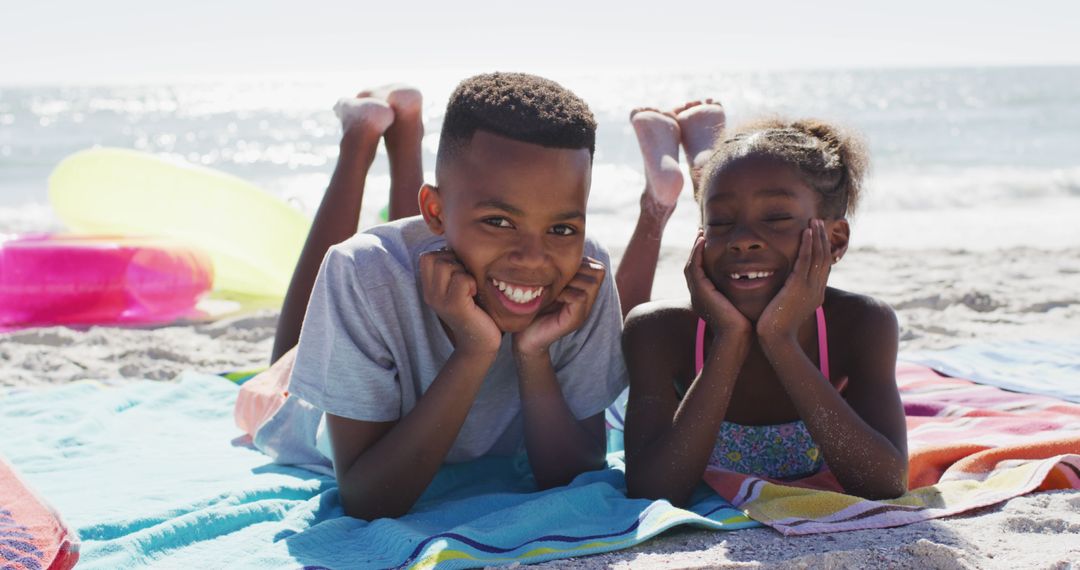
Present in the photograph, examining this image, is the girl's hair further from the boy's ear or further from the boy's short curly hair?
the boy's ear

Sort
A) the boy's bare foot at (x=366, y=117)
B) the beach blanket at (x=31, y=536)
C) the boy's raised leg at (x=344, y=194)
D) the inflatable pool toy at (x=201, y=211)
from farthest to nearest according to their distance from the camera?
the inflatable pool toy at (x=201, y=211), the boy's bare foot at (x=366, y=117), the boy's raised leg at (x=344, y=194), the beach blanket at (x=31, y=536)

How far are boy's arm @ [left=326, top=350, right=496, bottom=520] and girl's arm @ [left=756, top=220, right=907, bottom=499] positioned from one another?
0.65 m

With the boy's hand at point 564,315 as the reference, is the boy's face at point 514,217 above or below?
above

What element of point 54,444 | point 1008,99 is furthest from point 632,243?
point 1008,99

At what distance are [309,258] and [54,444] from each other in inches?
37.6

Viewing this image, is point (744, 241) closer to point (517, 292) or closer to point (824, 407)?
point (824, 407)

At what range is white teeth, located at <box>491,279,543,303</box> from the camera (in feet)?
7.13

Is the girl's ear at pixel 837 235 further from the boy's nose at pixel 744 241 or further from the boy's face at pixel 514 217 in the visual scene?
the boy's face at pixel 514 217

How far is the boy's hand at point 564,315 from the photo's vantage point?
221cm

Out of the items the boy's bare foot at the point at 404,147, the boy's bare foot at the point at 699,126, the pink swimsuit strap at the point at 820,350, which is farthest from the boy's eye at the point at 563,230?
the boy's bare foot at the point at 404,147

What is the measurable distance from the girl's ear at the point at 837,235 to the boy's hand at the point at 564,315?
2.02 feet

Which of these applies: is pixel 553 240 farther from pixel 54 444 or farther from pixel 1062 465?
pixel 54 444

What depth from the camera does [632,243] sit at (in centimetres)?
354

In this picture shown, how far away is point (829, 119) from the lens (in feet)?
9.00
